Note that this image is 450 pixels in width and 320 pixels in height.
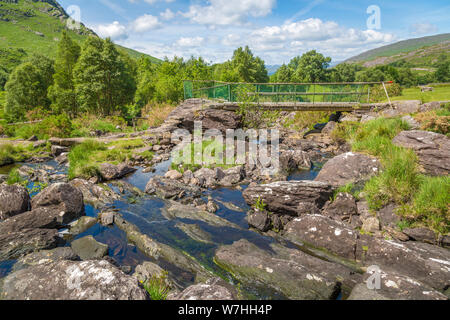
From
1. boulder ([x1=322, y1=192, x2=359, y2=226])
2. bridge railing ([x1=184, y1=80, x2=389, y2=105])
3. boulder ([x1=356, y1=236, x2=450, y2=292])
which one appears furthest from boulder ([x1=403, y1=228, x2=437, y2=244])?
bridge railing ([x1=184, y1=80, x2=389, y2=105])

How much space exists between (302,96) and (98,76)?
28.1 m

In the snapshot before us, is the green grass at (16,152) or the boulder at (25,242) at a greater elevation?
the green grass at (16,152)

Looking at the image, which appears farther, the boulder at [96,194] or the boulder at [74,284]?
the boulder at [96,194]

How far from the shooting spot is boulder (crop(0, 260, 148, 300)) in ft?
13.1

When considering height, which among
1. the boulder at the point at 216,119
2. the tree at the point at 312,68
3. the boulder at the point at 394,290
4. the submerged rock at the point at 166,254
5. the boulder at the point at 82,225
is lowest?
the submerged rock at the point at 166,254

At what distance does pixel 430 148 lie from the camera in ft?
37.8

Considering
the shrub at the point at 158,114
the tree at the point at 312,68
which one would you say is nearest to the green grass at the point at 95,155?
the shrub at the point at 158,114

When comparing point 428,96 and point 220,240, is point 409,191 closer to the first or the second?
point 220,240

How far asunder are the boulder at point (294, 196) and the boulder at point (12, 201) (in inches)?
376

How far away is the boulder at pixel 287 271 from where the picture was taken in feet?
20.1

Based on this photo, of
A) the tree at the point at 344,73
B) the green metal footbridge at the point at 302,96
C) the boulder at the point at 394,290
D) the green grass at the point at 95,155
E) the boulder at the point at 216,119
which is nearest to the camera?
the boulder at the point at 394,290

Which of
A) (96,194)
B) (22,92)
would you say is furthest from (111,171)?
(22,92)

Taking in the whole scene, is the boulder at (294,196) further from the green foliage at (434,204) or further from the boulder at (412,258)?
the green foliage at (434,204)
